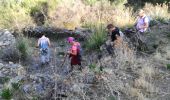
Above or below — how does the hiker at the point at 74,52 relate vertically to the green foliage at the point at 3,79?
above

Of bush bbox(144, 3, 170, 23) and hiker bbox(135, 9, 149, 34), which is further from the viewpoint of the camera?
bush bbox(144, 3, 170, 23)

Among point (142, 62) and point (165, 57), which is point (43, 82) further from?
point (165, 57)

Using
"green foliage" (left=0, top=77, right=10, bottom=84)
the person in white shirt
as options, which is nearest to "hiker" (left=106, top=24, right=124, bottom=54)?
the person in white shirt

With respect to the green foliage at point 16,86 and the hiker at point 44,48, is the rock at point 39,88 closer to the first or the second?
the green foliage at point 16,86

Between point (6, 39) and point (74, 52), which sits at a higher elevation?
point (74, 52)

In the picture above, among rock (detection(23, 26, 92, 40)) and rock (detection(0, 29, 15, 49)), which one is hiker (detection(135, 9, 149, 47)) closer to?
rock (detection(23, 26, 92, 40))

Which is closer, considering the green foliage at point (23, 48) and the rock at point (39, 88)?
the rock at point (39, 88)

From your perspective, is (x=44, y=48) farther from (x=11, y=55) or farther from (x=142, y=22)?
(x=142, y=22)

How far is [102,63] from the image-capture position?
9.65 meters

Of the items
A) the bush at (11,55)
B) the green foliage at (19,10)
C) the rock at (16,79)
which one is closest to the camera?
the rock at (16,79)

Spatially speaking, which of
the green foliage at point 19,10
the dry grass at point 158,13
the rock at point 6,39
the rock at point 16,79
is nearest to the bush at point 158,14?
the dry grass at point 158,13

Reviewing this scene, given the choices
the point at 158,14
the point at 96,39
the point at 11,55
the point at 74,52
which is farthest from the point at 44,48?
the point at 158,14

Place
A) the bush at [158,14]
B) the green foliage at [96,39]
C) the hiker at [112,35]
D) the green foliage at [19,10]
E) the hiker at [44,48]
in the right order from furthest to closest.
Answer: the green foliage at [19,10]
the bush at [158,14]
the green foliage at [96,39]
the hiker at [44,48]
the hiker at [112,35]

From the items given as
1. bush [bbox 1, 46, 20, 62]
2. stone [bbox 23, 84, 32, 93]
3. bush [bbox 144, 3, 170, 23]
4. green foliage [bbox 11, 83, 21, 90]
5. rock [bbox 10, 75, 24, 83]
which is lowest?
bush [bbox 1, 46, 20, 62]
